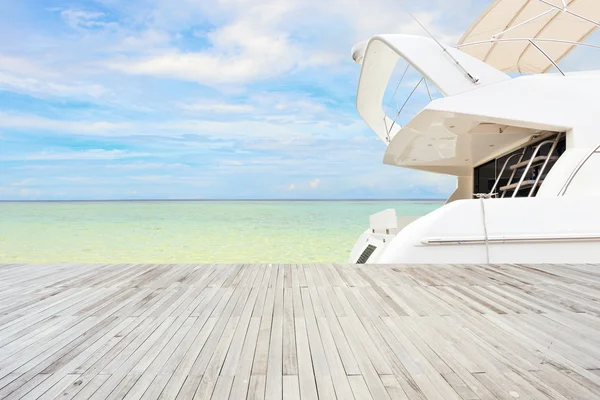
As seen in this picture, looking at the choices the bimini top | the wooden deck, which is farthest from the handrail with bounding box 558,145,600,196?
the wooden deck

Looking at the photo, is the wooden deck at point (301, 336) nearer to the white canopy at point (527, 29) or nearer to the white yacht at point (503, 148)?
the white yacht at point (503, 148)

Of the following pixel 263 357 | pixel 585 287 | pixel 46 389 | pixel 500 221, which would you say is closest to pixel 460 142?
pixel 500 221

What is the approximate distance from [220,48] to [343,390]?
1888 cm

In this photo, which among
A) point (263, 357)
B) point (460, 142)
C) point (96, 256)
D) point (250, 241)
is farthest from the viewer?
point (250, 241)

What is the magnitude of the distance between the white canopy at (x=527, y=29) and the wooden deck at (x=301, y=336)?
12.4 meters

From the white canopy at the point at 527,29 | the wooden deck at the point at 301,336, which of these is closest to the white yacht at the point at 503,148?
the wooden deck at the point at 301,336

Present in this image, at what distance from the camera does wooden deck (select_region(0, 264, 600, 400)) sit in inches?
72.8

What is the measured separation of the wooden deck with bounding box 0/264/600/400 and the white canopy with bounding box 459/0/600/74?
40.8 ft

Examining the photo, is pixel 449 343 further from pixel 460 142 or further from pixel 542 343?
pixel 460 142

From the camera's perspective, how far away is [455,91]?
7.83m

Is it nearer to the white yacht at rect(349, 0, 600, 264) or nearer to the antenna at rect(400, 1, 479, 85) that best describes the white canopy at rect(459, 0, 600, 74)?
the white yacht at rect(349, 0, 600, 264)

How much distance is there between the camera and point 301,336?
2.46m

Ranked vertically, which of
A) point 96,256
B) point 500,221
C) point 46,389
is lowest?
point 96,256

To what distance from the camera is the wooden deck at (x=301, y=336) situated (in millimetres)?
1849
